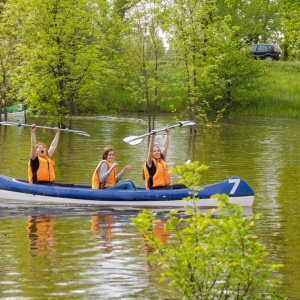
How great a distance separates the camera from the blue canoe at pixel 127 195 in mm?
12289

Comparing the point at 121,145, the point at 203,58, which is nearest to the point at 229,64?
the point at 203,58

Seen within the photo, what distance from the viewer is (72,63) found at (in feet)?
90.1

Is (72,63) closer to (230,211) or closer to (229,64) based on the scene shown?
(229,64)

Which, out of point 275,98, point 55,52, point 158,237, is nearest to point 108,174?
point 158,237

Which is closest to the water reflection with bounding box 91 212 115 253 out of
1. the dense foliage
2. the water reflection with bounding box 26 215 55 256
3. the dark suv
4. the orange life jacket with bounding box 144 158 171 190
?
the water reflection with bounding box 26 215 55 256

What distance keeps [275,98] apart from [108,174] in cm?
2668

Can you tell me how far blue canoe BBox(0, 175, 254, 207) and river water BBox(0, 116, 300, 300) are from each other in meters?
0.19

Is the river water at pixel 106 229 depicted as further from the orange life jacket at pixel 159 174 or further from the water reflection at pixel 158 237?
the orange life jacket at pixel 159 174

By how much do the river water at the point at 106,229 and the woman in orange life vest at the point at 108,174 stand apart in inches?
23.9

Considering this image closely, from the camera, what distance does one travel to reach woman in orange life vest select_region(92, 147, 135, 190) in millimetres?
12758

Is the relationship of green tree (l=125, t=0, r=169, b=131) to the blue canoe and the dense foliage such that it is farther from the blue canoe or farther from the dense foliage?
the blue canoe

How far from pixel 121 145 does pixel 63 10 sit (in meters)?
6.43

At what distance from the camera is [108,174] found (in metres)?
12.9

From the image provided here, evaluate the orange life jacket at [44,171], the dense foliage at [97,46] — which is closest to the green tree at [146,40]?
the dense foliage at [97,46]
